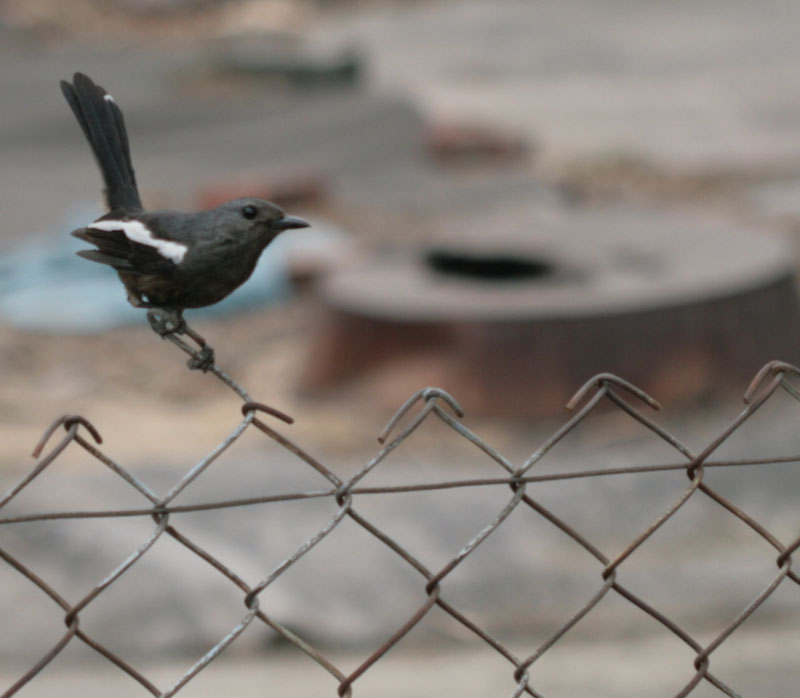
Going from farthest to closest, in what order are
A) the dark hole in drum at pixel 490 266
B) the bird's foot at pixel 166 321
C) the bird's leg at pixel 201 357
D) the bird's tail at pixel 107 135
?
Result: the dark hole in drum at pixel 490 266
the bird's tail at pixel 107 135
the bird's foot at pixel 166 321
the bird's leg at pixel 201 357

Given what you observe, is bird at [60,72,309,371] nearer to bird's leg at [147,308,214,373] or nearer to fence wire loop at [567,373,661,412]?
bird's leg at [147,308,214,373]

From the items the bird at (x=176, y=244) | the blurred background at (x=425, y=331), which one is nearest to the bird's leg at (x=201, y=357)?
the bird at (x=176, y=244)

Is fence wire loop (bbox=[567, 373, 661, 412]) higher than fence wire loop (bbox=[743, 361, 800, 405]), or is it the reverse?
fence wire loop (bbox=[743, 361, 800, 405])

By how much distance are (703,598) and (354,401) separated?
2616 millimetres

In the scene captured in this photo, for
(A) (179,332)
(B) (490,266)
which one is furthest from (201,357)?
(B) (490,266)

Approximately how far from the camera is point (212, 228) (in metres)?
1.83

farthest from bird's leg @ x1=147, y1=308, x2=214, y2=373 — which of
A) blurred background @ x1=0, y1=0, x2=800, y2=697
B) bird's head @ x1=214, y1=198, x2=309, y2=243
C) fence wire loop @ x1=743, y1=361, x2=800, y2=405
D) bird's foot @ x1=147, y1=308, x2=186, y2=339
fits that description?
blurred background @ x1=0, y1=0, x2=800, y2=697

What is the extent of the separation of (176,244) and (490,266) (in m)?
4.71

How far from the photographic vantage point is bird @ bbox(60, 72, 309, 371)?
1.83 m

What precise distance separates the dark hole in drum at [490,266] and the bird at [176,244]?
15.0 feet

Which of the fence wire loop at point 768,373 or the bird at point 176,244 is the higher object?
the fence wire loop at point 768,373

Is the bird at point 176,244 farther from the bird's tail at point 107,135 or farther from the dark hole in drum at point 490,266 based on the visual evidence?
the dark hole in drum at point 490,266

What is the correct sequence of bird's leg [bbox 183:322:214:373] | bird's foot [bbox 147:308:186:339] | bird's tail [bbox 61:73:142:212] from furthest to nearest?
bird's tail [bbox 61:73:142:212], bird's foot [bbox 147:308:186:339], bird's leg [bbox 183:322:214:373]

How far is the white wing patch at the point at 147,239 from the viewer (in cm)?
183
